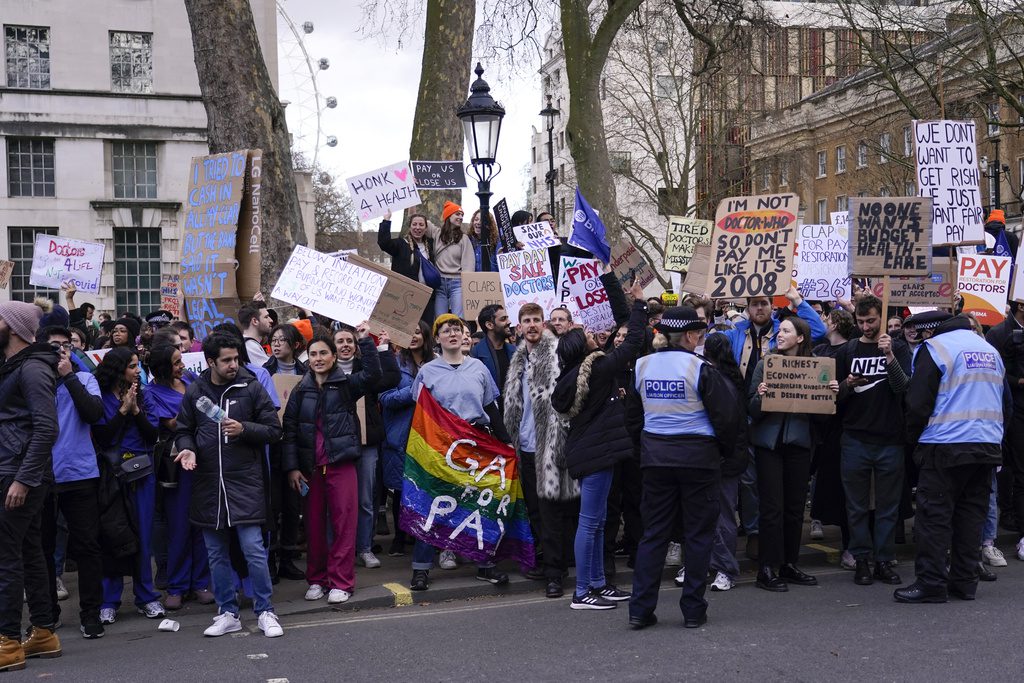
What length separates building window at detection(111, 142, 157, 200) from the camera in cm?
3631

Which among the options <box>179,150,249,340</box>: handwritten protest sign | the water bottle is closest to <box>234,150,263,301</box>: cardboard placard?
<box>179,150,249,340</box>: handwritten protest sign

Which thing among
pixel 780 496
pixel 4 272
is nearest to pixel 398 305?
pixel 780 496

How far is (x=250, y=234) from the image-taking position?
32.9 ft

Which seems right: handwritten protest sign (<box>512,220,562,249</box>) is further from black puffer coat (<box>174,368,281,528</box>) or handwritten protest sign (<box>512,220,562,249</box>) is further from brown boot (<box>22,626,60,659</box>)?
brown boot (<box>22,626,60,659</box>)

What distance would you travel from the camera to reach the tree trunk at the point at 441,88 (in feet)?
50.9

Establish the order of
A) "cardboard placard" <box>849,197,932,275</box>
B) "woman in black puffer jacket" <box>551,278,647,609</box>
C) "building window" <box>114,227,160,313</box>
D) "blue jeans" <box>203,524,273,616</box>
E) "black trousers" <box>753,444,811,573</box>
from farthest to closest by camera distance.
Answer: "building window" <box>114,227,160,313</box> < "cardboard placard" <box>849,197,932,275</box> < "black trousers" <box>753,444,811,573</box> < "woman in black puffer jacket" <box>551,278,647,609</box> < "blue jeans" <box>203,524,273,616</box>

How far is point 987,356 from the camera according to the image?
7.38 meters

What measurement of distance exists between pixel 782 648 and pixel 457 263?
622 cm

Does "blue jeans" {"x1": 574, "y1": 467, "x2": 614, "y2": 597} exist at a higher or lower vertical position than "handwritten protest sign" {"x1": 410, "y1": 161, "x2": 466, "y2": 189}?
lower

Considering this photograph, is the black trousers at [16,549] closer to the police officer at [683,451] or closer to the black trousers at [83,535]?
the black trousers at [83,535]

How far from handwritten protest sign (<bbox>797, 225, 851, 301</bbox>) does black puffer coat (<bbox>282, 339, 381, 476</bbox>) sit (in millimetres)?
6101

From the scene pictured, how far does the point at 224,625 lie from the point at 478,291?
456 cm

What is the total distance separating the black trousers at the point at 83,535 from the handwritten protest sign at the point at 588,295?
3.87 meters

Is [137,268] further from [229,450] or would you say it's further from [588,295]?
[229,450]
